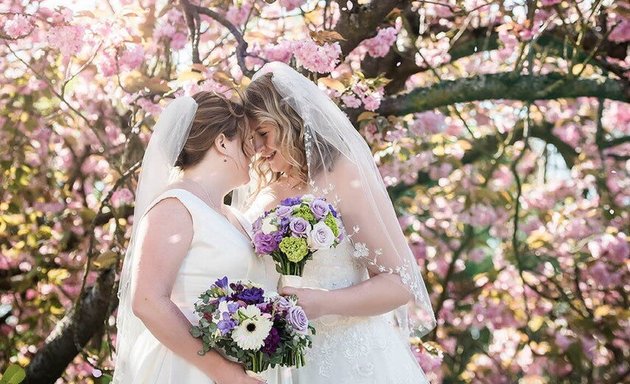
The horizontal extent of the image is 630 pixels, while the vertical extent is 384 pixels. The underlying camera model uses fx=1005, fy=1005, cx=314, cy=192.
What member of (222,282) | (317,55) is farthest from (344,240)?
(317,55)

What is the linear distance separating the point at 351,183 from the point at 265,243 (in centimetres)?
47

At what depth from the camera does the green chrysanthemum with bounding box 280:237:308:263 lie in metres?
2.72

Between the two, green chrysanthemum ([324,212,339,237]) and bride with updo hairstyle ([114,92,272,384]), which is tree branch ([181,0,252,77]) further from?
green chrysanthemum ([324,212,339,237])

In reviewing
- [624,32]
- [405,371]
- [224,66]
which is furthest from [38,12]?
[624,32]

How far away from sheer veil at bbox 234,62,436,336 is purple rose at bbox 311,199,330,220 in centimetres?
30

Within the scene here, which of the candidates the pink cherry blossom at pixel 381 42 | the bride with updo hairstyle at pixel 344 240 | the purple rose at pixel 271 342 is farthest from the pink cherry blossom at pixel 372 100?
the purple rose at pixel 271 342

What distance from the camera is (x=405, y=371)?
311cm

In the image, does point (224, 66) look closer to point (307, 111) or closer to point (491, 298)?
point (307, 111)

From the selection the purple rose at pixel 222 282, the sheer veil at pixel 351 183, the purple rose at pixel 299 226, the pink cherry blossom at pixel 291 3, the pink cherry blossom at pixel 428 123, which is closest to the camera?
the purple rose at pixel 222 282

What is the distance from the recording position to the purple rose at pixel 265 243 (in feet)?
8.99

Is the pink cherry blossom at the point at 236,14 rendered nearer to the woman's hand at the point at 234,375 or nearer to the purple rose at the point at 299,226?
the purple rose at the point at 299,226

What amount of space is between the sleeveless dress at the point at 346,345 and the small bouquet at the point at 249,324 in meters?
0.45

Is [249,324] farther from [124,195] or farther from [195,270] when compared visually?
[124,195]

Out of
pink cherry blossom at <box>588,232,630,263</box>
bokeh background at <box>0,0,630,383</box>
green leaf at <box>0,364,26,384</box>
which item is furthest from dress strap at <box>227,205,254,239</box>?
pink cherry blossom at <box>588,232,630,263</box>
